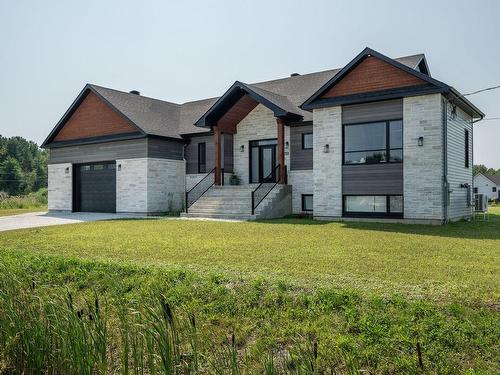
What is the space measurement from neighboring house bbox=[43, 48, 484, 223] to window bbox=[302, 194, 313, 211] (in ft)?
0.15

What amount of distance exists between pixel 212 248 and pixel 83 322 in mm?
Result: 5598

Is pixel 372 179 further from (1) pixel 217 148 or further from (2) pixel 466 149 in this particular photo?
(1) pixel 217 148

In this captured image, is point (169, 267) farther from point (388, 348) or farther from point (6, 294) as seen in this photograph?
point (388, 348)

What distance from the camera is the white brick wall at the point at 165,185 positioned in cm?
2202

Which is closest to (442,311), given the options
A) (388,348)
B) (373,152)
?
(388,348)

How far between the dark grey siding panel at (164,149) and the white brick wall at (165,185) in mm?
243

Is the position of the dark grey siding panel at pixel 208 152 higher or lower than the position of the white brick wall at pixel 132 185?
higher

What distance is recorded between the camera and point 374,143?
16766 mm

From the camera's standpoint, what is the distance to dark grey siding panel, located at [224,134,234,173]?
22.7 m

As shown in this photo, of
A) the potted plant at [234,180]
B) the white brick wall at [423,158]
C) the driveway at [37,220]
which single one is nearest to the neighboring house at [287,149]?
the white brick wall at [423,158]

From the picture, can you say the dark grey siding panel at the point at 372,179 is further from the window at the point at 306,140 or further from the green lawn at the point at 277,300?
the green lawn at the point at 277,300

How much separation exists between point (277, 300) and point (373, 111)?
1273 centimetres

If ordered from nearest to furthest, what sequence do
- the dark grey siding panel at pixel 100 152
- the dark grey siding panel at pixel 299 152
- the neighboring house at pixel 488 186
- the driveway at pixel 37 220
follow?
the driveway at pixel 37 220
the dark grey siding panel at pixel 299 152
the dark grey siding panel at pixel 100 152
the neighboring house at pixel 488 186

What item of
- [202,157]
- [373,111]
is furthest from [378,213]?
[202,157]
